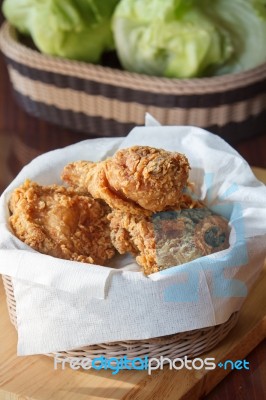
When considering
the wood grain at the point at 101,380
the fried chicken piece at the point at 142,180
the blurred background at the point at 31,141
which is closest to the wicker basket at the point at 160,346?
the wood grain at the point at 101,380

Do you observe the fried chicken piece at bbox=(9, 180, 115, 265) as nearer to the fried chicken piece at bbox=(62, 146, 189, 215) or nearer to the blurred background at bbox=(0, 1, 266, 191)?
the fried chicken piece at bbox=(62, 146, 189, 215)

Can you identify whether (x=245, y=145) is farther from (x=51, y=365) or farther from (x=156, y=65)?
(x=51, y=365)

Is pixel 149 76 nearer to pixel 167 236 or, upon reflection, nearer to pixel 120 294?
pixel 167 236

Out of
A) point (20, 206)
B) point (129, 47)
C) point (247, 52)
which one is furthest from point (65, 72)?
point (20, 206)

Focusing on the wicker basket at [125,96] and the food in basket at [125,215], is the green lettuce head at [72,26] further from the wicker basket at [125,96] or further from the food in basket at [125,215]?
the food in basket at [125,215]

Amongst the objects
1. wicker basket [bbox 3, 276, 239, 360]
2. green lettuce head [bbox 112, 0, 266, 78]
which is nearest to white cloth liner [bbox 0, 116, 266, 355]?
wicker basket [bbox 3, 276, 239, 360]

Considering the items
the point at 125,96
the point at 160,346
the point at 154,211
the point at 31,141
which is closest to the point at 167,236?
the point at 154,211

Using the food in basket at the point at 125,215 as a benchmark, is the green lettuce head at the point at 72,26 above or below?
below
